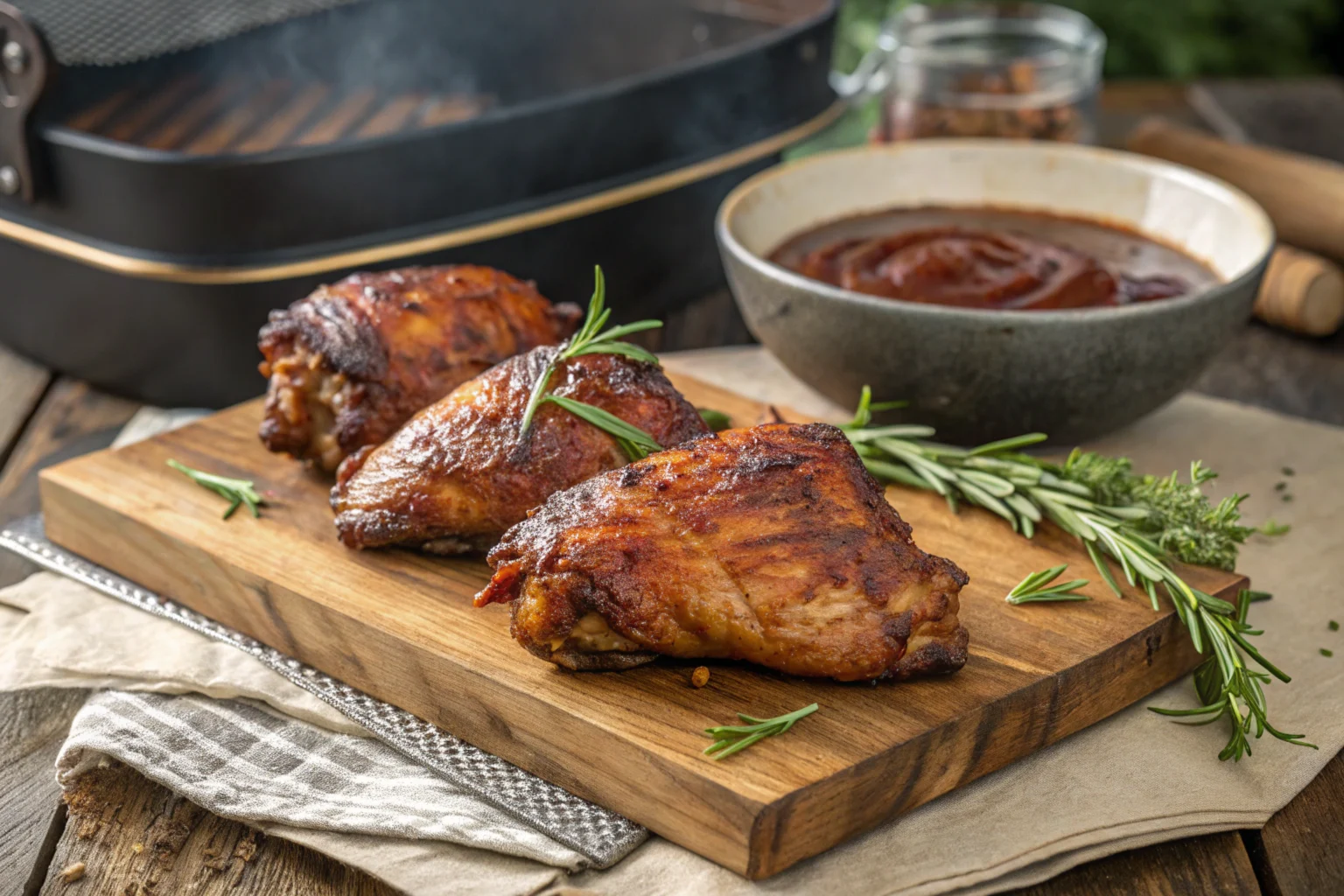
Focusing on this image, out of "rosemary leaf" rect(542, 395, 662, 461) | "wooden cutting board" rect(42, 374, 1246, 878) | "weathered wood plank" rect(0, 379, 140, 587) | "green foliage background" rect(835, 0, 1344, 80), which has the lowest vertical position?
"green foliage background" rect(835, 0, 1344, 80)

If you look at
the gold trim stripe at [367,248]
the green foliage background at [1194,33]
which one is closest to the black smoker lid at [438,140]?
the gold trim stripe at [367,248]

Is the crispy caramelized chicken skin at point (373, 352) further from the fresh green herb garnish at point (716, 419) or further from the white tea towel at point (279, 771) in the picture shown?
the white tea towel at point (279, 771)

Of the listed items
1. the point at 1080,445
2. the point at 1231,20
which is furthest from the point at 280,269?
the point at 1231,20

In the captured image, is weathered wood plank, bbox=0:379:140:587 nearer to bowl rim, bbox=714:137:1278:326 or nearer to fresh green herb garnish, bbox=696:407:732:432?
fresh green herb garnish, bbox=696:407:732:432

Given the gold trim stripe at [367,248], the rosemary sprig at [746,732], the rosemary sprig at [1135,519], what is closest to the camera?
the rosemary sprig at [746,732]

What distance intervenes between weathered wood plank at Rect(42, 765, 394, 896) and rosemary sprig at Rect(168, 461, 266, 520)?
0.64 metres

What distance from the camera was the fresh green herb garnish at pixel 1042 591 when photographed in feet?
7.91

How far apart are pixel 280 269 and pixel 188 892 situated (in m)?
1.78

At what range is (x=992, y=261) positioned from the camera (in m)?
3.30

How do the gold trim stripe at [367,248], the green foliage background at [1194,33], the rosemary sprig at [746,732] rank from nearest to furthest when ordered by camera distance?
1. the rosemary sprig at [746,732]
2. the gold trim stripe at [367,248]
3. the green foliage background at [1194,33]

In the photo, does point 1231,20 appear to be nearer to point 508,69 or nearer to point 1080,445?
point 508,69

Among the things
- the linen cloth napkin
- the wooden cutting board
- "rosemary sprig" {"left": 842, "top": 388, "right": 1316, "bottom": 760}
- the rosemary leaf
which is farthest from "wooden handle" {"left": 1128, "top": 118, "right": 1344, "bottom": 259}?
the rosemary leaf

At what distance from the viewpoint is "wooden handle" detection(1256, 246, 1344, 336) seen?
4.07m

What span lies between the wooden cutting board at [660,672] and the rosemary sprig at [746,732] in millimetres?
18
